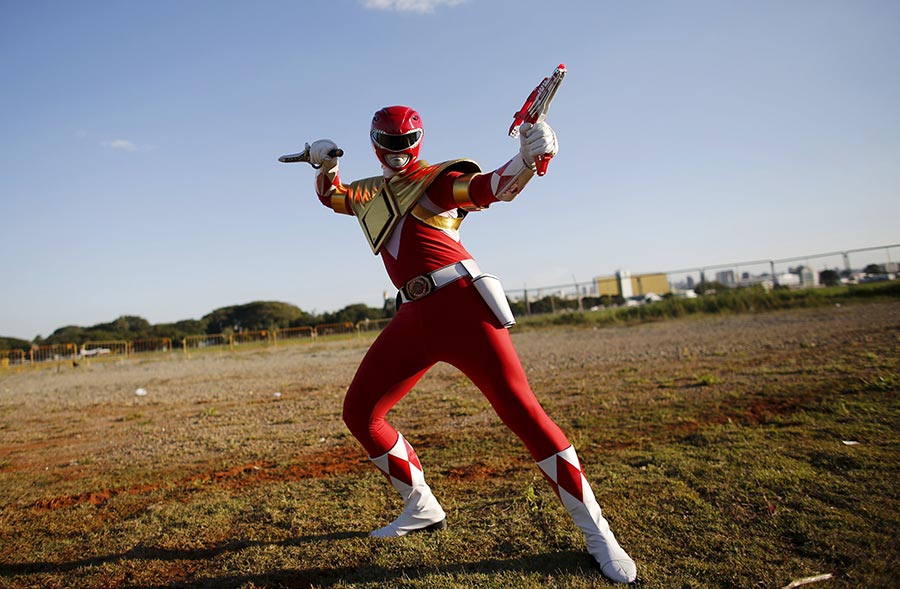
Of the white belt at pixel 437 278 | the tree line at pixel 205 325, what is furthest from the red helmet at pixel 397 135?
the tree line at pixel 205 325

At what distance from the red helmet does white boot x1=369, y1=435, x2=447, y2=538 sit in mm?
1702

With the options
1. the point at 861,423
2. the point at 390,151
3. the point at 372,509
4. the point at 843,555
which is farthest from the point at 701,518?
the point at 390,151

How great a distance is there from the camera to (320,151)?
355 cm

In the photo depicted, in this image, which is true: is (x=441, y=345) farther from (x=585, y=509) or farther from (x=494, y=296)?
(x=585, y=509)

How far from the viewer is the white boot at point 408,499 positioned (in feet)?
10.4

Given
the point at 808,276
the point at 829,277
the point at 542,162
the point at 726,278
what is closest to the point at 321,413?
the point at 542,162

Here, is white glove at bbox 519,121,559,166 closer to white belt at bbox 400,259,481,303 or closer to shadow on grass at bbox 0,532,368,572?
white belt at bbox 400,259,481,303

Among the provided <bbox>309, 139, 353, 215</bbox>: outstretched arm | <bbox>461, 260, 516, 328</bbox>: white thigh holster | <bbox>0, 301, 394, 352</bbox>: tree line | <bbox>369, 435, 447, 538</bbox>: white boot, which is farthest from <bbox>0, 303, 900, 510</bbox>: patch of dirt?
<bbox>0, 301, 394, 352</bbox>: tree line

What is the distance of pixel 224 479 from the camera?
4.63 meters

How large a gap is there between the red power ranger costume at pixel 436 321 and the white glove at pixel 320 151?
0.34 m

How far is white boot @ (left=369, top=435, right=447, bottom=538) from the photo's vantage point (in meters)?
3.18

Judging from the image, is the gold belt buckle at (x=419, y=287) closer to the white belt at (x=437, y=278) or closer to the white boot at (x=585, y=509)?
the white belt at (x=437, y=278)

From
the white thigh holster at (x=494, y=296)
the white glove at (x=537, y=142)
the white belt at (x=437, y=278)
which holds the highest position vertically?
the white glove at (x=537, y=142)

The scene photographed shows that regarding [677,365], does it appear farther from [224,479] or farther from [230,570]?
[230,570]
